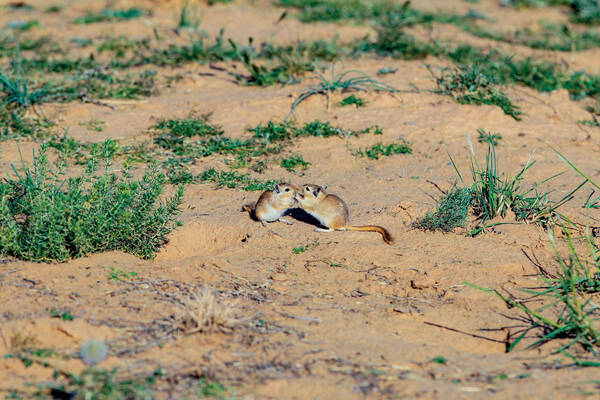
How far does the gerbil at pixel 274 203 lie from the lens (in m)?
5.61

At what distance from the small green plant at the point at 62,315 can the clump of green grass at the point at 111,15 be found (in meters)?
7.65

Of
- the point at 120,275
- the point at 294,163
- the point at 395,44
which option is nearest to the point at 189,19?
the point at 395,44

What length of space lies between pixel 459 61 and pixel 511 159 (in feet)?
7.84

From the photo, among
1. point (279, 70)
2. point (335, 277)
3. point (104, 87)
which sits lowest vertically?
point (335, 277)

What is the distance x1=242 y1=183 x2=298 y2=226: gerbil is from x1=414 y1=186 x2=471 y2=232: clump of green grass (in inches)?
43.7

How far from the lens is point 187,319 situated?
396cm

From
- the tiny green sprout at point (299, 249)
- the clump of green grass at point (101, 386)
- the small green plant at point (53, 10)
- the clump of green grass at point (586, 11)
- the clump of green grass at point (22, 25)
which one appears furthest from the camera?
the clump of green grass at point (586, 11)

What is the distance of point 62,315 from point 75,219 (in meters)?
0.94

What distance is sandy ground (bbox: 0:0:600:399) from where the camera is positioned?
3701 millimetres

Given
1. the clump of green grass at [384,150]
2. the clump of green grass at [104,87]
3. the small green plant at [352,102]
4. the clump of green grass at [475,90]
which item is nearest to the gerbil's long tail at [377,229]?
Result: the clump of green grass at [384,150]

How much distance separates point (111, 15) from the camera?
10.8m

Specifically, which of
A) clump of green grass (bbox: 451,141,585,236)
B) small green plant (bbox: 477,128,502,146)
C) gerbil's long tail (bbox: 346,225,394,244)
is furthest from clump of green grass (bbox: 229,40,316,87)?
clump of green grass (bbox: 451,141,585,236)

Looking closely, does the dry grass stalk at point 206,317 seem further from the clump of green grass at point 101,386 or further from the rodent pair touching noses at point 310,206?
the rodent pair touching noses at point 310,206

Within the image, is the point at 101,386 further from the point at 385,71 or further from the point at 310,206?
the point at 385,71
